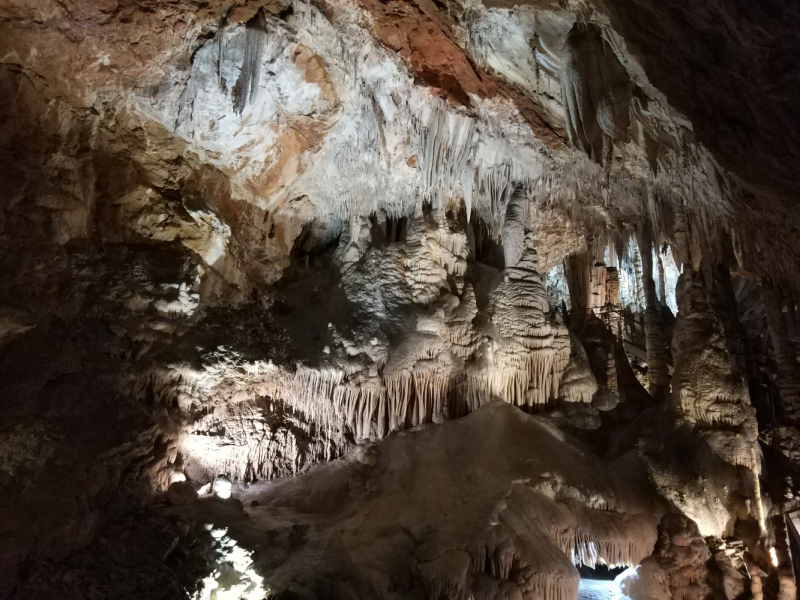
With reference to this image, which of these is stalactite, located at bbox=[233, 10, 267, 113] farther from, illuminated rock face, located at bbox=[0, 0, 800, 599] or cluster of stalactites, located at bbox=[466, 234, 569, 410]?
cluster of stalactites, located at bbox=[466, 234, 569, 410]

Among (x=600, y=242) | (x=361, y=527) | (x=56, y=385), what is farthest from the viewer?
(x=600, y=242)

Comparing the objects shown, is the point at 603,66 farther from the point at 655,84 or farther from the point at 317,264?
the point at 317,264

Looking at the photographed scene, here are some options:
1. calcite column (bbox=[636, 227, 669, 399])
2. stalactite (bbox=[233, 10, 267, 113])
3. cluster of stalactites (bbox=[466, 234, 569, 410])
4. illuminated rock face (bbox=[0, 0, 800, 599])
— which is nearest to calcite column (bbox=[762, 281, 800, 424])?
illuminated rock face (bbox=[0, 0, 800, 599])

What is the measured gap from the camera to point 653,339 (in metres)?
10.3

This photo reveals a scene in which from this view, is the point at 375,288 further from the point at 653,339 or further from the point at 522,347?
the point at 653,339

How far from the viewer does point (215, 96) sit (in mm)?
6508

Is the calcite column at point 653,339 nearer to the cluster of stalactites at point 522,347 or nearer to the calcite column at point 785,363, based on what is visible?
the calcite column at point 785,363

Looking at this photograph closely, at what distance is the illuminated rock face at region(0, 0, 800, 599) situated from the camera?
505 cm

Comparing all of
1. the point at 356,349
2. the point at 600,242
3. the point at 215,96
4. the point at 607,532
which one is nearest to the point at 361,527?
the point at 356,349

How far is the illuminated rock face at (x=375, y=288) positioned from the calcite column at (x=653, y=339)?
0.11 meters

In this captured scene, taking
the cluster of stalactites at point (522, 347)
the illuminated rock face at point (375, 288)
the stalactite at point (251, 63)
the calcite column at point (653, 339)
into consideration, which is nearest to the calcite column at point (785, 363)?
the illuminated rock face at point (375, 288)

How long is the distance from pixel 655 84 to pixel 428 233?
413cm

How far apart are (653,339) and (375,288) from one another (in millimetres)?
5494

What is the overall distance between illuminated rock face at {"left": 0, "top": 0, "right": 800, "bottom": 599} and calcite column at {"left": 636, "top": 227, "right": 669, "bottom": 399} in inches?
4.2
